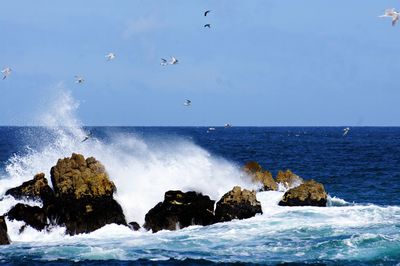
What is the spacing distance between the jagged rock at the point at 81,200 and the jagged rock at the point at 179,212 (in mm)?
1502

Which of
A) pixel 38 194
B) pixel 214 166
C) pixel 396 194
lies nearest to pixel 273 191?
pixel 214 166

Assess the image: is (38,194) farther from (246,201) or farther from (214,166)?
(214,166)

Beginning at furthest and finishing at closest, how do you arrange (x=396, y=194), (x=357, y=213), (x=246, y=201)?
(x=396, y=194) → (x=357, y=213) → (x=246, y=201)

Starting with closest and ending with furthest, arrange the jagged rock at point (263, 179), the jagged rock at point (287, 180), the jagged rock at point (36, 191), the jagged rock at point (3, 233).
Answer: the jagged rock at point (3, 233), the jagged rock at point (36, 191), the jagged rock at point (263, 179), the jagged rock at point (287, 180)

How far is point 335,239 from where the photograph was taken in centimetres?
3023

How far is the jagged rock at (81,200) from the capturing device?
33.2 m

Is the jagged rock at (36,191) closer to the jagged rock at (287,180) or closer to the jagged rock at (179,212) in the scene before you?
the jagged rock at (179,212)

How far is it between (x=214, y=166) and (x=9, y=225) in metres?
16.8

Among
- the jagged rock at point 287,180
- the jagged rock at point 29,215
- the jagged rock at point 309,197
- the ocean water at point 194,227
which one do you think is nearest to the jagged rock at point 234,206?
the ocean water at point 194,227

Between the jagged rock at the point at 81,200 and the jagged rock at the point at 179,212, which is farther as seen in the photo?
the jagged rock at the point at 179,212

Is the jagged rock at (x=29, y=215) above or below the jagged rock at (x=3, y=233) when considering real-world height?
above

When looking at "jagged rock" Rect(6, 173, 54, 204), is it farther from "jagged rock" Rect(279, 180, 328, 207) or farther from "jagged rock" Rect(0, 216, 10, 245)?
"jagged rock" Rect(279, 180, 328, 207)

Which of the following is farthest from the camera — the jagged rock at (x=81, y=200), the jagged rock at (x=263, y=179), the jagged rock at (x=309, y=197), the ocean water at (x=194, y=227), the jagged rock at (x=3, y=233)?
the jagged rock at (x=263, y=179)

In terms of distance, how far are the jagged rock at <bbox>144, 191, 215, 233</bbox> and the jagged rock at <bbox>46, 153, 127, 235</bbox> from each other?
1.50 meters
